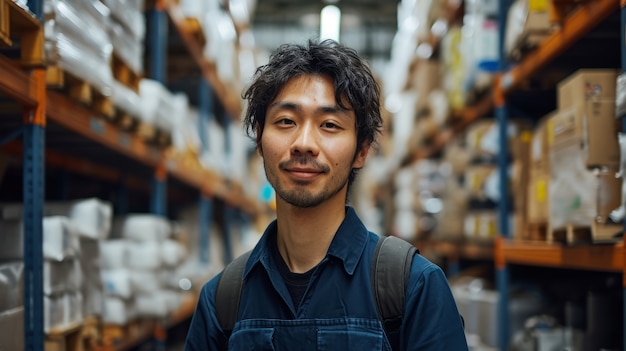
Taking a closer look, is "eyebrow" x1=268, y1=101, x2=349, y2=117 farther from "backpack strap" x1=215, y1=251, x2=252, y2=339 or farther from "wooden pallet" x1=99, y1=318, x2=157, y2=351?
"wooden pallet" x1=99, y1=318, x2=157, y2=351

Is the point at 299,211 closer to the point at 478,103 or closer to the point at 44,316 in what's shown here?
the point at 44,316

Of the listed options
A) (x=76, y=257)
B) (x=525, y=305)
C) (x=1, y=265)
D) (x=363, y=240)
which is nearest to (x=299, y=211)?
(x=363, y=240)

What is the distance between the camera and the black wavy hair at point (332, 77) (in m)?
2.15

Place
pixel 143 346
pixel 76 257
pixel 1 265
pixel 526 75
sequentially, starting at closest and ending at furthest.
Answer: pixel 1 265 < pixel 76 257 < pixel 526 75 < pixel 143 346

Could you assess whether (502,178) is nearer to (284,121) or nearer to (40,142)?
(284,121)

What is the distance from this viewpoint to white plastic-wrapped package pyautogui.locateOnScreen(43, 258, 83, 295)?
121 inches

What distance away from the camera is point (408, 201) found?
9.09 metres

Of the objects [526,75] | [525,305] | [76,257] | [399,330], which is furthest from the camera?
[525,305]

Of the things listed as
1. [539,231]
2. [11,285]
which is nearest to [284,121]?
[11,285]

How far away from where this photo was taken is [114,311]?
3.98 meters

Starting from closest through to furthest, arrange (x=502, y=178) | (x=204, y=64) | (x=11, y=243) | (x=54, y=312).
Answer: (x=11, y=243)
(x=54, y=312)
(x=502, y=178)
(x=204, y=64)

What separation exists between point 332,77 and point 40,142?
1322 millimetres

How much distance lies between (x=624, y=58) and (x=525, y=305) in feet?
8.59

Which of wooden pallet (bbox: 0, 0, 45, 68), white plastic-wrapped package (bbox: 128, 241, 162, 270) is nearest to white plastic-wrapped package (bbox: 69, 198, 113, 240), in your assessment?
white plastic-wrapped package (bbox: 128, 241, 162, 270)
